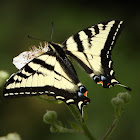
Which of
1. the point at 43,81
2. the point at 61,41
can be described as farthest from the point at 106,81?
the point at 61,41

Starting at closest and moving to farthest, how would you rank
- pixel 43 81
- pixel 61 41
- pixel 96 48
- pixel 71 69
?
1. pixel 43 81
2. pixel 71 69
3. pixel 96 48
4. pixel 61 41

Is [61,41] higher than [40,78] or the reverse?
higher

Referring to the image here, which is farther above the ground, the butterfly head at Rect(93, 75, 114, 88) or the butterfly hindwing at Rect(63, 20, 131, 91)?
the butterfly hindwing at Rect(63, 20, 131, 91)

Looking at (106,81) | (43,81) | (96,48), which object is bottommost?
(106,81)

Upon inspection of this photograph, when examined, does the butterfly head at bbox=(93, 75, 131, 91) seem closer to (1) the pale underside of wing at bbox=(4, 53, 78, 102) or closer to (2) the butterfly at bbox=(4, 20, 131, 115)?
(2) the butterfly at bbox=(4, 20, 131, 115)

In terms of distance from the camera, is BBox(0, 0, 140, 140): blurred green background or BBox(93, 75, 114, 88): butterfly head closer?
BBox(93, 75, 114, 88): butterfly head

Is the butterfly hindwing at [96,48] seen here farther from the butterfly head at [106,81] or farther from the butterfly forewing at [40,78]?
the butterfly forewing at [40,78]

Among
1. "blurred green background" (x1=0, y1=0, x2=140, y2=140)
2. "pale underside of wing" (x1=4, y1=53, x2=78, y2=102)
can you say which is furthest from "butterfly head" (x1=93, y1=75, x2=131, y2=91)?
"blurred green background" (x1=0, y1=0, x2=140, y2=140)

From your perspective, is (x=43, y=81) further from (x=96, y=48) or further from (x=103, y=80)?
(x=96, y=48)
